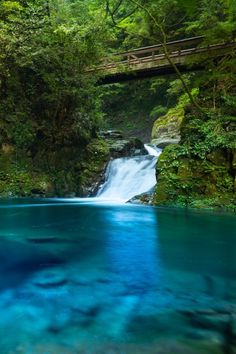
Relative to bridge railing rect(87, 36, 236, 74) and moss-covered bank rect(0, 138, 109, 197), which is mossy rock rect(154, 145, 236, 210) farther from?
moss-covered bank rect(0, 138, 109, 197)

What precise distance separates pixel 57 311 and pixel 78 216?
6.62 m

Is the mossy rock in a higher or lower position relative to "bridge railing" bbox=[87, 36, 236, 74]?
lower

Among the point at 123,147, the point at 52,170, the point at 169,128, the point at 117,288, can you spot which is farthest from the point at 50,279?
Result: the point at 169,128

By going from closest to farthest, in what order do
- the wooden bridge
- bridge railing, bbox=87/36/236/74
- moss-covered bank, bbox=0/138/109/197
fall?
bridge railing, bbox=87/36/236/74, the wooden bridge, moss-covered bank, bbox=0/138/109/197

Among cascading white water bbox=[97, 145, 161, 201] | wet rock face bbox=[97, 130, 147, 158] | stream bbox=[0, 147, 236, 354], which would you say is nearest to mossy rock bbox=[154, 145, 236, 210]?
cascading white water bbox=[97, 145, 161, 201]

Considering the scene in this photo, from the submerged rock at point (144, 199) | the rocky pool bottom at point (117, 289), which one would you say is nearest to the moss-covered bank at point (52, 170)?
the submerged rock at point (144, 199)

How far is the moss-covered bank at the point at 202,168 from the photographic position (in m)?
11.8

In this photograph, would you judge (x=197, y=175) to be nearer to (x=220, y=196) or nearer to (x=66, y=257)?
(x=220, y=196)

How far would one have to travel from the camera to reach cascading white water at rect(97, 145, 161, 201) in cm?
1516

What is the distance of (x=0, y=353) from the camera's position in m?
2.63

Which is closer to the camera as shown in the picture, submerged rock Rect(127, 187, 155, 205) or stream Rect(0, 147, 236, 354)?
stream Rect(0, 147, 236, 354)

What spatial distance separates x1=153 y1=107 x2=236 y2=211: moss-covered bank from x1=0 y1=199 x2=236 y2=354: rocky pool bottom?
3.71 metres

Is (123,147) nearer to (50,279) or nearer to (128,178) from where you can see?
(128,178)

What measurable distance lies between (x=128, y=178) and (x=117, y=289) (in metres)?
11.9
